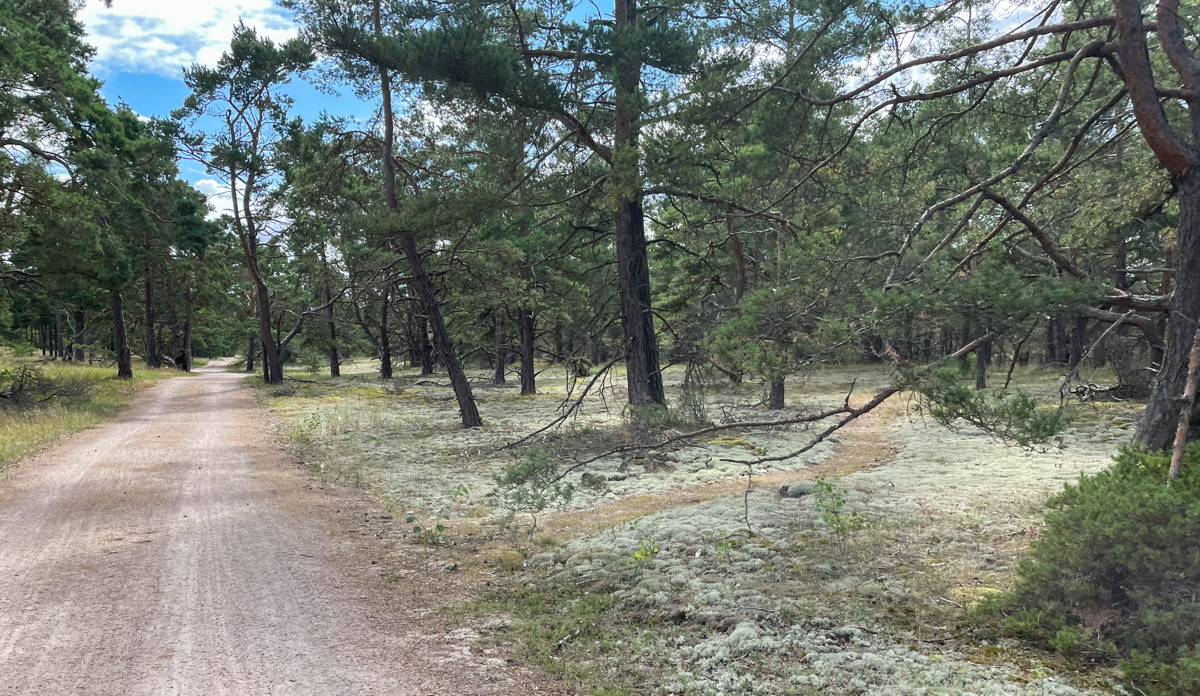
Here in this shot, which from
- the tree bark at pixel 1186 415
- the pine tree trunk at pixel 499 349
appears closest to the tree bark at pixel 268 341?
the pine tree trunk at pixel 499 349

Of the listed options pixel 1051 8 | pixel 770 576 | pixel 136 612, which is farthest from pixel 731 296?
pixel 136 612

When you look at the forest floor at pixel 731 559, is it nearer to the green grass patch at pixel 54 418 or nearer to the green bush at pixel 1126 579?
the green bush at pixel 1126 579

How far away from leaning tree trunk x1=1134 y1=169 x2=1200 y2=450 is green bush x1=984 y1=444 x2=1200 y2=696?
0.76 meters

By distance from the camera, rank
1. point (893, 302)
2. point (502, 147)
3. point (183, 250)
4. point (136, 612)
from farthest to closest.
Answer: point (183, 250)
point (502, 147)
point (136, 612)
point (893, 302)

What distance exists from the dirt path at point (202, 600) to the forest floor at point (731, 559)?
41 centimetres

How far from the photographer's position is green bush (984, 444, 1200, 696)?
300cm

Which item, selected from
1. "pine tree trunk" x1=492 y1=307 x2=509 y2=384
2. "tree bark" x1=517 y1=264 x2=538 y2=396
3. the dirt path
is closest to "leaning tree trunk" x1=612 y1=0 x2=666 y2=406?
the dirt path

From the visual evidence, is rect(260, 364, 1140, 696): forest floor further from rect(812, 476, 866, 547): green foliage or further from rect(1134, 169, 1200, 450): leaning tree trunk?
rect(1134, 169, 1200, 450): leaning tree trunk

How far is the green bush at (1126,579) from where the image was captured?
300cm

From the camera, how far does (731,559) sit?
17.0 ft

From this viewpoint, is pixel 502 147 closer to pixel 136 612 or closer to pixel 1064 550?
pixel 136 612

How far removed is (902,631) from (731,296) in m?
9.53

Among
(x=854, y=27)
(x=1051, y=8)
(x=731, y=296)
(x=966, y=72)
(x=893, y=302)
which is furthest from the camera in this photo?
(x=731, y=296)

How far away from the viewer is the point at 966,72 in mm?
6238
